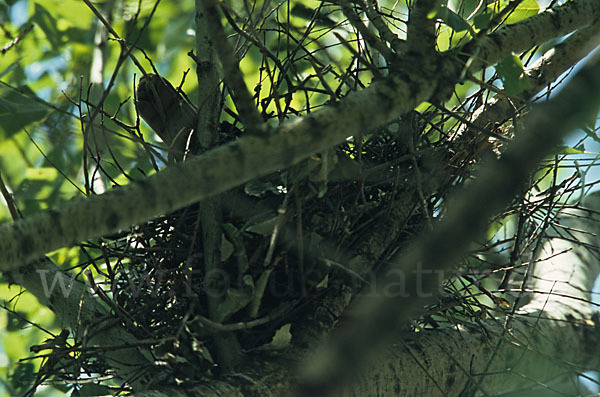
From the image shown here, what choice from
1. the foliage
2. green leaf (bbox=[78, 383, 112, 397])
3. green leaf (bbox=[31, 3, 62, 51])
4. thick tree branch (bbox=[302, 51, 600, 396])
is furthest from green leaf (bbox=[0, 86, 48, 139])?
thick tree branch (bbox=[302, 51, 600, 396])

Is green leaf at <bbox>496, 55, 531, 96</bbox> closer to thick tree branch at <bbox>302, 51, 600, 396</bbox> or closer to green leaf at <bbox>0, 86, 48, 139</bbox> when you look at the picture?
thick tree branch at <bbox>302, 51, 600, 396</bbox>

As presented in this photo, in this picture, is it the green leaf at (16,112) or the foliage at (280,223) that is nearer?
the foliage at (280,223)

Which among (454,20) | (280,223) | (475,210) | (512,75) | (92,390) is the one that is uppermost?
(454,20)

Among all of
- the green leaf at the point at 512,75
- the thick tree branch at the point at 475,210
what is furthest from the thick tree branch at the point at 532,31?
the thick tree branch at the point at 475,210

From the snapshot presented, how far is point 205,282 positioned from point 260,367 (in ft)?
0.66

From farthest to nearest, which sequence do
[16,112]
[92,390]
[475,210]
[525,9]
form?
[16,112] → [92,390] → [525,9] → [475,210]

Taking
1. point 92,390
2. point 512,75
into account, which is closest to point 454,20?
point 512,75

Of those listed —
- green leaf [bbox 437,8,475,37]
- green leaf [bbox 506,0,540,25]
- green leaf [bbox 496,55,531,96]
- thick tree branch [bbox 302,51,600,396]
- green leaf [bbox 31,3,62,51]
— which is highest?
green leaf [bbox 31,3,62,51]

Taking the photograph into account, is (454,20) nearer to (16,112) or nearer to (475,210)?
(475,210)

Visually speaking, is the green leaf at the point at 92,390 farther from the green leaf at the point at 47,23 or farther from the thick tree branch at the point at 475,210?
the green leaf at the point at 47,23

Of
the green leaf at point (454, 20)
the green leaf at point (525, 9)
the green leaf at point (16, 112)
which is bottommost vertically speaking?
the green leaf at point (454, 20)

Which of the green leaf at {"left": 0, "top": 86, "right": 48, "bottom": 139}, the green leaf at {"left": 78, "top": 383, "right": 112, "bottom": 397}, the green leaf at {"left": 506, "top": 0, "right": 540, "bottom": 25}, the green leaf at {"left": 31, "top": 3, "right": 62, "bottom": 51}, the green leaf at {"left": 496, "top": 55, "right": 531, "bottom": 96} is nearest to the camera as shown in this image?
the green leaf at {"left": 496, "top": 55, "right": 531, "bottom": 96}

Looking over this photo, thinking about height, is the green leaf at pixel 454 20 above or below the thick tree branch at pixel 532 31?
above

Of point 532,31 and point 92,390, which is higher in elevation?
point 532,31
